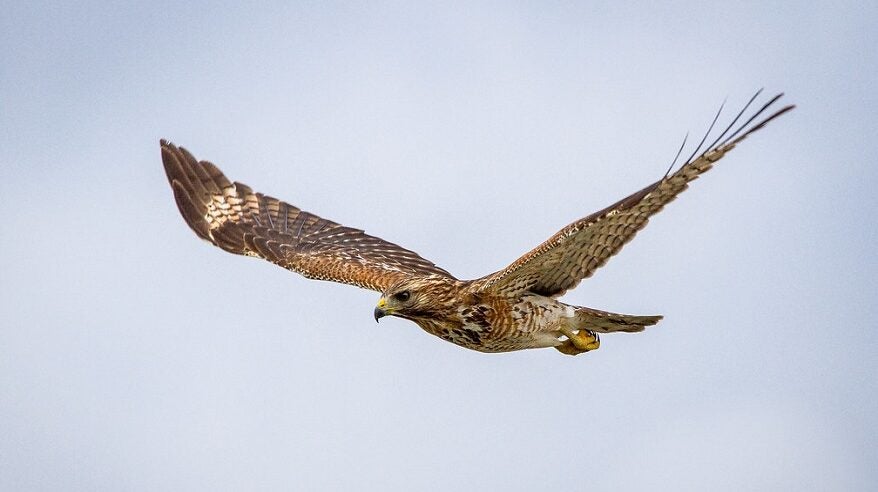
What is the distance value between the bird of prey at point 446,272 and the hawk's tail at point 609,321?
0.01 meters

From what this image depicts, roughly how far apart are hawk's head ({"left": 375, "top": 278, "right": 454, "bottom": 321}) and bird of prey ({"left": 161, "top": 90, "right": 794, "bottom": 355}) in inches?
0.4

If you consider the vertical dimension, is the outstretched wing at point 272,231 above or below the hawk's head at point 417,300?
above

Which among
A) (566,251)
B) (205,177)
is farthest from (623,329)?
(205,177)

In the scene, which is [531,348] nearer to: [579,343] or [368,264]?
[579,343]

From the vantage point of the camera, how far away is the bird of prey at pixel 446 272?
1269 cm

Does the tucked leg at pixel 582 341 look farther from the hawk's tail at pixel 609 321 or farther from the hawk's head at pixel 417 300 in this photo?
the hawk's head at pixel 417 300

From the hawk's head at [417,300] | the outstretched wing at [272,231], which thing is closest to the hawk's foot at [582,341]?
the hawk's head at [417,300]

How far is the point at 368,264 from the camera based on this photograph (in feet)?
54.3

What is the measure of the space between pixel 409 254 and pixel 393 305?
3373 mm

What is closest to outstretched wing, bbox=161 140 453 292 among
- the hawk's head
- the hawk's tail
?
the hawk's head

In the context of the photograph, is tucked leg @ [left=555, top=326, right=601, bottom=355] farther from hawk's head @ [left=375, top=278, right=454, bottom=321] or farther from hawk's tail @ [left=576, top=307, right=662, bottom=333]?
hawk's head @ [left=375, top=278, right=454, bottom=321]

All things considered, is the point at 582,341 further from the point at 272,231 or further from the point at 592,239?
the point at 272,231

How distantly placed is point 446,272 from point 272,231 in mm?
2667

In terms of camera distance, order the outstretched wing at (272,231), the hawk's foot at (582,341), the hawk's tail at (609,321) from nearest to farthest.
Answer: the hawk's tail at (609,321)
the hawk's foot at (582,341)
the outstretched wing at (272,231)
